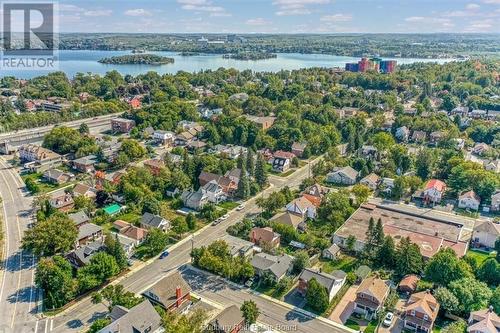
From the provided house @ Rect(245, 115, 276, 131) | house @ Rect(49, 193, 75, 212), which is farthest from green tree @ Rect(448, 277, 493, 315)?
house @ Rect(245, 115, 276, 131)

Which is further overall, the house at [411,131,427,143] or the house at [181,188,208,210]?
the house at [411,131,427,143]

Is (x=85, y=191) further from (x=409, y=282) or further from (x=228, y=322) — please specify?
(x=409, y=282)

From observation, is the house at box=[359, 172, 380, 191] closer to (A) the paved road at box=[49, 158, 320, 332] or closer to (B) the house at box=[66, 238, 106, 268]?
(A) the paved road at box=[49, 158, 320, 332]

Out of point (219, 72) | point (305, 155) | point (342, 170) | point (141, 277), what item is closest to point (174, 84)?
point (219, 72)

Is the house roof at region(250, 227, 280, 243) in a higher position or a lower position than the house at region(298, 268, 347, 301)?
higher

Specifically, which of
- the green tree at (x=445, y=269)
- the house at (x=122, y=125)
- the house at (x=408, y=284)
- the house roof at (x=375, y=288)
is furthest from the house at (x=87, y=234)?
the house at (x=122, y=125)

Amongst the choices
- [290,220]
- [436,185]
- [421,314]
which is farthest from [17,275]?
[436,185]

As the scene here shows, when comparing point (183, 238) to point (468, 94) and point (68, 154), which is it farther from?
point (468, 94)

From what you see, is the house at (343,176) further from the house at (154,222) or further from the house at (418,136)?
the house at (418,136)
